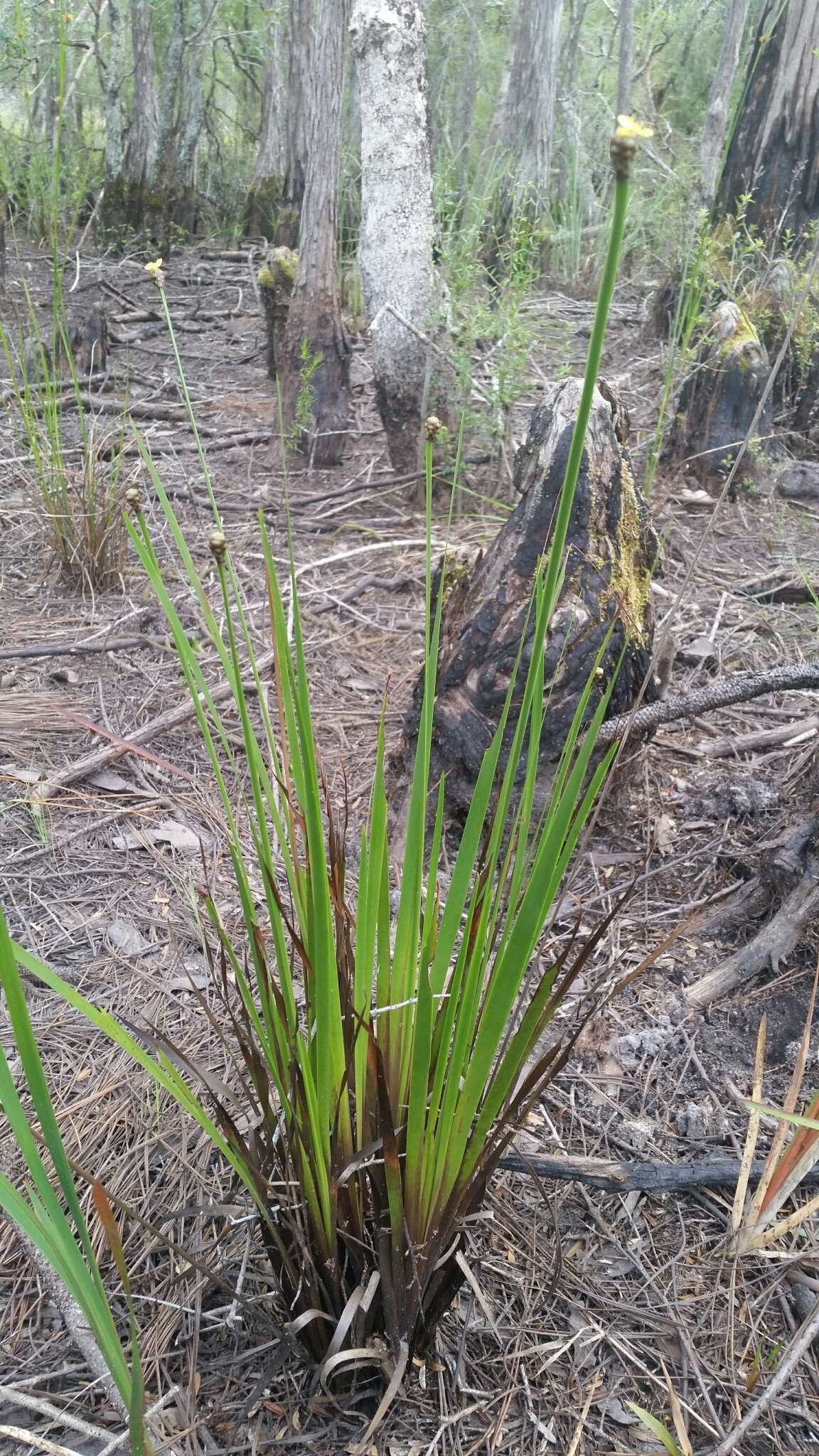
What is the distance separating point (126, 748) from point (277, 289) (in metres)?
2.61

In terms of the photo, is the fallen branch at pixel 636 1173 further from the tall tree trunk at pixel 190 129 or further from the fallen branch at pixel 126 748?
the tall tree trunk at pixel 190 129

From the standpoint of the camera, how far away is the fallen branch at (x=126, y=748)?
6.24ft

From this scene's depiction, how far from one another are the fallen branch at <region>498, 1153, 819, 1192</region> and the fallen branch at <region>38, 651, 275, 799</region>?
3.27 feet

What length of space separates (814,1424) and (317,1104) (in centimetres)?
64

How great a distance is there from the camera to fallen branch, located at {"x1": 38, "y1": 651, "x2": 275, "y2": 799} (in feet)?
6.24

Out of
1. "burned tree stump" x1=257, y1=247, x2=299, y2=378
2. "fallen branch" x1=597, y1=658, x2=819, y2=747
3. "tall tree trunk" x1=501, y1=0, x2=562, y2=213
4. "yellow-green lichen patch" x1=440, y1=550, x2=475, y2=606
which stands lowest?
"fallen branch" x1=597, y1=658, x2=819, y2=747

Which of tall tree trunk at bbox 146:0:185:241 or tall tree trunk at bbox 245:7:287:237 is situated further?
tall tree trunk at bbox 245:7:287:237

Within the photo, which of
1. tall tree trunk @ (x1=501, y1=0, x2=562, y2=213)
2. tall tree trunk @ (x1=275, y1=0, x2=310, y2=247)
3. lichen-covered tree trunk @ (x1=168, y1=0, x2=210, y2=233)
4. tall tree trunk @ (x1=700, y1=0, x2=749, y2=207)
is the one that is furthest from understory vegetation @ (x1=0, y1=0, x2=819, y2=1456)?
tall tree trunk @ (x1=501, y1=0, x2=562, y2=213)

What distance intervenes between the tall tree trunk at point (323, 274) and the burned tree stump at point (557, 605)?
178cm

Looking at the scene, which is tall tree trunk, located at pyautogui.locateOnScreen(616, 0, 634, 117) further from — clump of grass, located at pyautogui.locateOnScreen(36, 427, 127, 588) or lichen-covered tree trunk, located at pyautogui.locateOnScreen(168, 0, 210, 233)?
clump of grass, located at pyautogui.locateOnScreen(36, 427, 127, 588)

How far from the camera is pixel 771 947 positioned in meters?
1.48

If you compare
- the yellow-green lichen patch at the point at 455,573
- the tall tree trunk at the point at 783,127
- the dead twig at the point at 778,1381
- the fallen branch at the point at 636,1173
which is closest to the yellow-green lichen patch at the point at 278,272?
the tall tree trunk at the point at 783,127

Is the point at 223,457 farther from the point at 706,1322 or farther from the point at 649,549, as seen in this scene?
the point at 706,1322

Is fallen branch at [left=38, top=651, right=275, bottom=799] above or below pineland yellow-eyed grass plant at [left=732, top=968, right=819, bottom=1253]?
below
